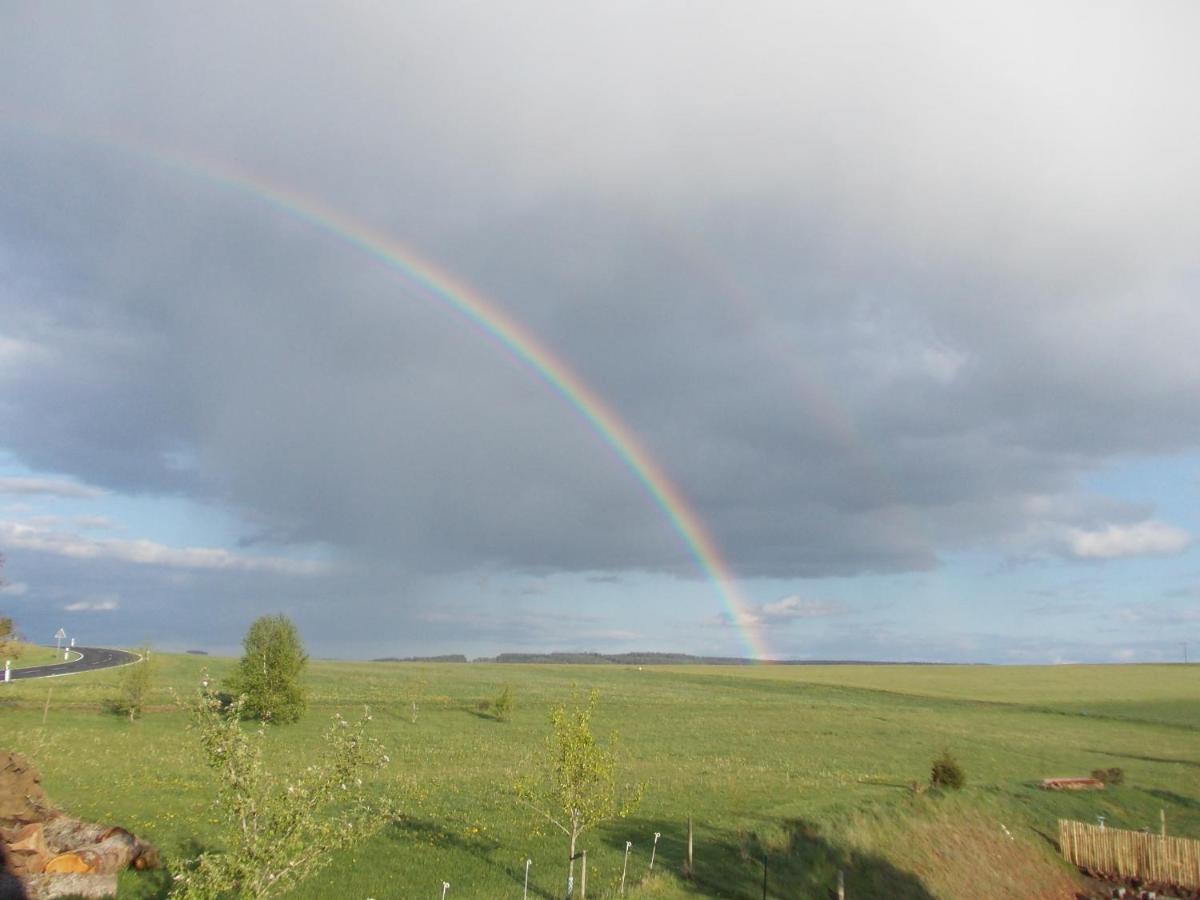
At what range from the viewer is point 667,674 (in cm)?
16312

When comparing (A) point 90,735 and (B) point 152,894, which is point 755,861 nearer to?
(B) point 152,894

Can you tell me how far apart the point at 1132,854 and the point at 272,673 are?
61.4 meters

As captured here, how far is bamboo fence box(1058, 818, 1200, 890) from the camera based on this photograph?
33.7m

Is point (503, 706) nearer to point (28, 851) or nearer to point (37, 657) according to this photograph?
point (28, 851)

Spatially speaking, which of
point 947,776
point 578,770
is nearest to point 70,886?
point 578,770

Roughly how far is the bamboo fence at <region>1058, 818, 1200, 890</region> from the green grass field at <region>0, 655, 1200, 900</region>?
1162mm

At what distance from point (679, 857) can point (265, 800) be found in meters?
18.2

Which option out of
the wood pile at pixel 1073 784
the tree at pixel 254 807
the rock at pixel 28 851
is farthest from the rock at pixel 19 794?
the wood pile at pixel 1073 784

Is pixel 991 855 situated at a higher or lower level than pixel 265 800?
lower

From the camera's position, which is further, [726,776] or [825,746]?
[825,746]

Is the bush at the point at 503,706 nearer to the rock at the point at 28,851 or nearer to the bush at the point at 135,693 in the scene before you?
the bush at the point at 135,693

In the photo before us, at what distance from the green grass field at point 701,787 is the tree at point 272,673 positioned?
2322 mm

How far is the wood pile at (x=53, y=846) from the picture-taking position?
2255 centimetres

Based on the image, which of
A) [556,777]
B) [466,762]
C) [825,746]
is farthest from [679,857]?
[825,746]
